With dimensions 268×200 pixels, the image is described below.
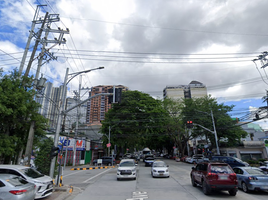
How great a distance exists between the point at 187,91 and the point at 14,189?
105 metres

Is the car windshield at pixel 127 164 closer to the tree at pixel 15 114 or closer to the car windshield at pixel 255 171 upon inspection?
the tree at pixel 15 114

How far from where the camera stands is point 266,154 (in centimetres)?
3522

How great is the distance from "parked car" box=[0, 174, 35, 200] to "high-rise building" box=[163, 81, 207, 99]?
3619 inches

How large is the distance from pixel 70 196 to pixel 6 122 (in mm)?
7455

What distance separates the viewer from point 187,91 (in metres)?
104

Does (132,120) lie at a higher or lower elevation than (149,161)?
higher

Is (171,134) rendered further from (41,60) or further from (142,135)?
(41,60)

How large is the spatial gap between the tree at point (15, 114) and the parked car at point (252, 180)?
1461cm

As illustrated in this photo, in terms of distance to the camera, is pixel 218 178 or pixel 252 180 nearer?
pixel 218 178

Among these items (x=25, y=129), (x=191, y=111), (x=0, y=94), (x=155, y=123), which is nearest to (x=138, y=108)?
(x=155, y=123)

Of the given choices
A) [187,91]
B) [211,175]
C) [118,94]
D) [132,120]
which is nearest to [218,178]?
[211,175]

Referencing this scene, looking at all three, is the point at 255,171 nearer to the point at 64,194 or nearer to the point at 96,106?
the point at 64,194

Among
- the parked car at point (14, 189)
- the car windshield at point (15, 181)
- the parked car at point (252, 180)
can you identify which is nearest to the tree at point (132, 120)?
the parked car at point (252, 180)

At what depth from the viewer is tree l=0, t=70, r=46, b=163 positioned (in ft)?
36.8
